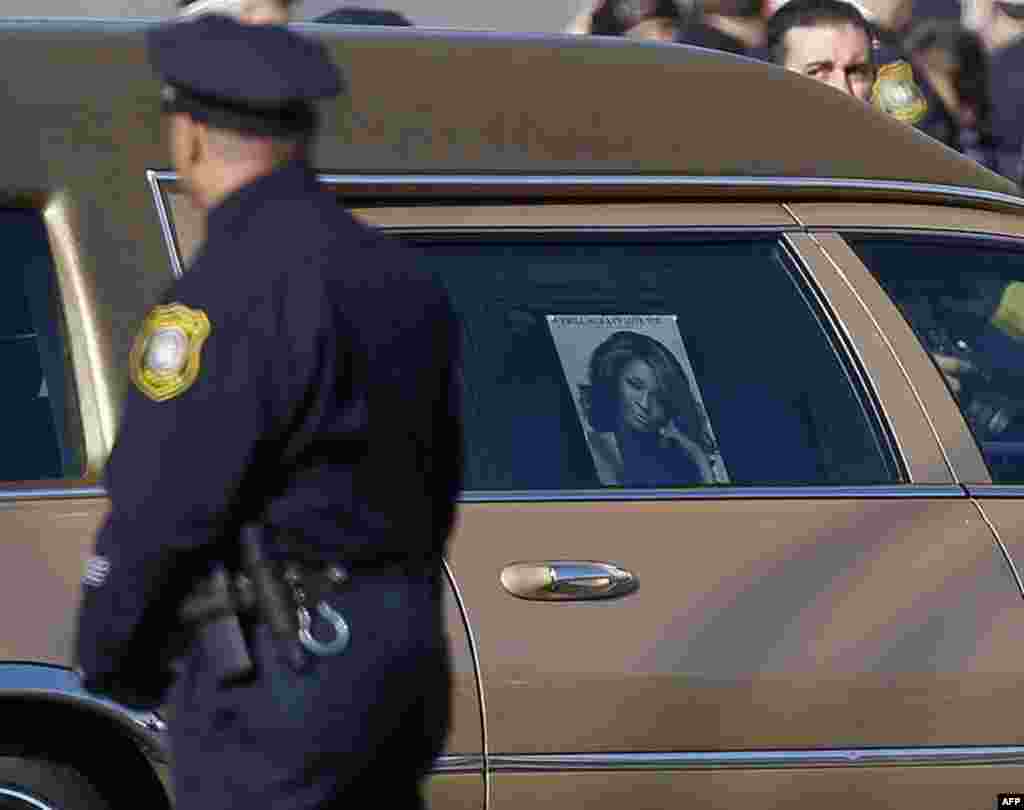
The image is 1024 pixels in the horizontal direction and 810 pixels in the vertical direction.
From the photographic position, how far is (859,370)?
14.6ft

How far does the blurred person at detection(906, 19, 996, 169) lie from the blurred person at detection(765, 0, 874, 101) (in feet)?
2.54

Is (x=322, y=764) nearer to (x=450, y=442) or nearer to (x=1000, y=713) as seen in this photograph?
(x=450, y=442)

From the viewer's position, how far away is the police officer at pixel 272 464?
111 inches

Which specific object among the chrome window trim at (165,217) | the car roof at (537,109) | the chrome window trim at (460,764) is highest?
the car roof at (537,109)

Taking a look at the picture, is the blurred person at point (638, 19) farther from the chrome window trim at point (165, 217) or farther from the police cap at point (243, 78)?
the police cap at point (243, 78)

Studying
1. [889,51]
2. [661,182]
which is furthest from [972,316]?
[889,51]

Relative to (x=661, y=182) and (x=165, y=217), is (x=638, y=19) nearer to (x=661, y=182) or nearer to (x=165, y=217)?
(x=661, y=182)

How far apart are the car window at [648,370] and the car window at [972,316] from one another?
7.5 inches

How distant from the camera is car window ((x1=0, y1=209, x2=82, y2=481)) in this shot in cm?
401

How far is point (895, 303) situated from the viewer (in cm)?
452

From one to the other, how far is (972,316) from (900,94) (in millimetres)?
2396

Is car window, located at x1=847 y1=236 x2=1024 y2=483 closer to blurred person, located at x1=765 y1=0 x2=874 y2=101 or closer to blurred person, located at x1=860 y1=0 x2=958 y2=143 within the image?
blurred person, located at x1=765 y1=0 x2=874 y2=101

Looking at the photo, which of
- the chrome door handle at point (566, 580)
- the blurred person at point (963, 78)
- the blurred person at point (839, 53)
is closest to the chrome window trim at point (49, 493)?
the chrome door handle at point (566, 580)

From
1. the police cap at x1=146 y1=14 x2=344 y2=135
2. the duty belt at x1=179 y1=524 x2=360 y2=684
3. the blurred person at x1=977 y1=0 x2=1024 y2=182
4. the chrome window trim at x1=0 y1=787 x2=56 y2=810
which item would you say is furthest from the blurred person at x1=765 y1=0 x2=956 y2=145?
the duty belt at x1=179 y1=524 x2=360 y2=684
